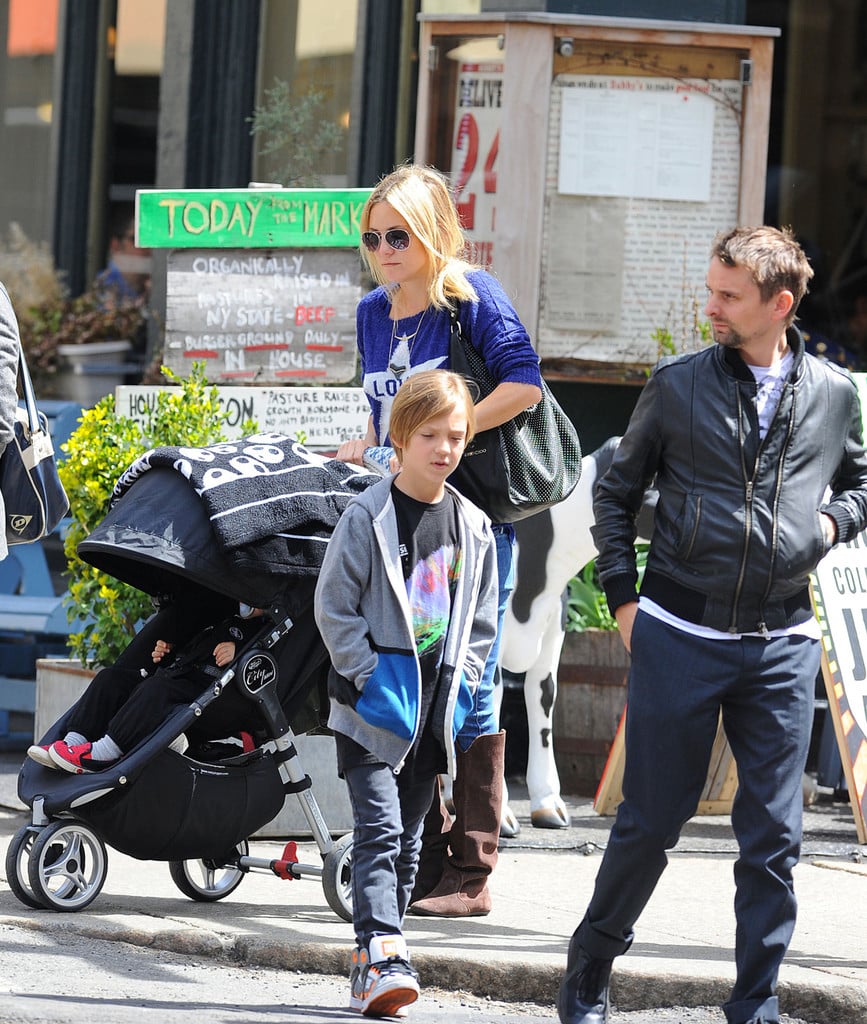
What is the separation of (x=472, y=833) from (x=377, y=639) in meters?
1.11

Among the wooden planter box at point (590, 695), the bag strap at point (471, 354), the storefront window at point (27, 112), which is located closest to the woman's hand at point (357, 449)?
the bag strap at point (471, 354)

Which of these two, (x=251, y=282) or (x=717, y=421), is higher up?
(x=251, y=282)

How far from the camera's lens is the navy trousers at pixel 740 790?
4043 millimetres

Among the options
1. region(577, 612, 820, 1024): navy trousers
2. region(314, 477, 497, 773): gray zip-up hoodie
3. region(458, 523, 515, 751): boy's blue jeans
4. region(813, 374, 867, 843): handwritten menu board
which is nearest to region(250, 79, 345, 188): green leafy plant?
region(813, 374, 867, 843): handwritten menu board

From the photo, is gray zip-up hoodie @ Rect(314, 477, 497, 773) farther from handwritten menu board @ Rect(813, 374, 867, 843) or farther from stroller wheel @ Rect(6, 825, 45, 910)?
handwritten menu board @ Rect(813, 374, 867, 843)

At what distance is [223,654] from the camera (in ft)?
17.0

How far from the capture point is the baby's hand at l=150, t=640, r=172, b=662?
5.42 metres

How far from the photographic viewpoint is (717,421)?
162 inches

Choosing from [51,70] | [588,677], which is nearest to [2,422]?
[588,677]

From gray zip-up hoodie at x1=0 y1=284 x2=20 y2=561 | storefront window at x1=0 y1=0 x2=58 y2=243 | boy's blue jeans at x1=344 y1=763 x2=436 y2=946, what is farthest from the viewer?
storefront window at x1=0 y1=0 x2=58 y2=243

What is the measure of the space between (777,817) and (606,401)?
14.4 feet

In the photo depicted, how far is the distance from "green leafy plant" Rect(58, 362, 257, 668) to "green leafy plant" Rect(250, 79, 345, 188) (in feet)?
9.59

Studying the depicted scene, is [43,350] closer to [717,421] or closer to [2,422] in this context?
[2,422]

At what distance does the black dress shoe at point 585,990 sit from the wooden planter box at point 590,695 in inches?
130
